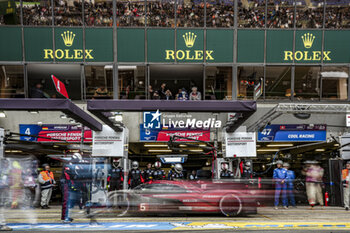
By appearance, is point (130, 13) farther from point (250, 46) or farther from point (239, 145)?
point (239, 145)

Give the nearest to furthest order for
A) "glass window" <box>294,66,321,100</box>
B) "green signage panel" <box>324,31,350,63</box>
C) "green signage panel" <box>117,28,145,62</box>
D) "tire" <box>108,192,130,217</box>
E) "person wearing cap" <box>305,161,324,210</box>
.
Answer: "tire" <box>108,192,130,217</box> < "person wearing cap" <box>305,161,324,210</box> < "green signage panel" <box>117,28,145,62</box> < "green signage panel" <box>324,31,350,63</box> < "glass window" <box>294,66,321,100</box>

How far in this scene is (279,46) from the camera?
18562 millimetres

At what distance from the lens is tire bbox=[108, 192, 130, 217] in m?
10.5

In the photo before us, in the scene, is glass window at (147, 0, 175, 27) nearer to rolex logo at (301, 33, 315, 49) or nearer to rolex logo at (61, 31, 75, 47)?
rolex logo at (61, 31, 75, 47)

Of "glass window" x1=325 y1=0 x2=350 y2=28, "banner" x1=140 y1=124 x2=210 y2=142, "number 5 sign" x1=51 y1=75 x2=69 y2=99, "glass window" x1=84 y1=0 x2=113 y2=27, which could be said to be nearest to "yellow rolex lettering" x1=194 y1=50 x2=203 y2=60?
"banner" x1=140 y1=124 x2=210 y2=142

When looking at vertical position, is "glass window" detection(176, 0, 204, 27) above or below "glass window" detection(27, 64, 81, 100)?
above

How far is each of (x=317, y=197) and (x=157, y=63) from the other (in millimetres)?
9945

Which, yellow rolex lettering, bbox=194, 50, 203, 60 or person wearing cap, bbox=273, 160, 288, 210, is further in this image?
yellow rolex lettering, bbox=194, 50, 203, 60

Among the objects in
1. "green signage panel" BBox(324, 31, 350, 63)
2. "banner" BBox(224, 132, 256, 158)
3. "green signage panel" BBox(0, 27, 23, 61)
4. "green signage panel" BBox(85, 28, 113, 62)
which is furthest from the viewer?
"green signage panel" BBox(324, 31, 350, 63)

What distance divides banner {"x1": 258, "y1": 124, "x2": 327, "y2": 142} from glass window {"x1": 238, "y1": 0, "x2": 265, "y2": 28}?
17.8ft

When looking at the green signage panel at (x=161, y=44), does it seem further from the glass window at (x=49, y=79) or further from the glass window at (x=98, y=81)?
the glass window at (x=49, y=79)

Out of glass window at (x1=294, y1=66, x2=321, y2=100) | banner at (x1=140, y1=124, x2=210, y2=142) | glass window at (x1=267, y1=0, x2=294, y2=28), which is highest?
glass window at (x1=267, y1=0, x2=294, y2=28)

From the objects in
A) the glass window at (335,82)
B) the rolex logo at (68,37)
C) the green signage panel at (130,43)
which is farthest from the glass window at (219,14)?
the rolex logo at (68,37)

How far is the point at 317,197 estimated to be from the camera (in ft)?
49.7
